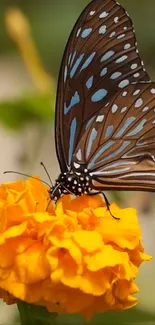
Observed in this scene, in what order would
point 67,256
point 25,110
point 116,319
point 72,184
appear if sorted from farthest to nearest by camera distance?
point 25,110 < point 116,319 < point 72,184 < point 67,256

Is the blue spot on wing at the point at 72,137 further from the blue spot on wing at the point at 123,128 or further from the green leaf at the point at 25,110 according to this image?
the green leaf at the point at 25,110

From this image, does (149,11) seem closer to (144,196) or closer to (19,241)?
(144,196)

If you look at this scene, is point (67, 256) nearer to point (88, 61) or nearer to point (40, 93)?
point (88, 61)

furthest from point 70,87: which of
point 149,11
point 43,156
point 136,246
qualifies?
point 149,11

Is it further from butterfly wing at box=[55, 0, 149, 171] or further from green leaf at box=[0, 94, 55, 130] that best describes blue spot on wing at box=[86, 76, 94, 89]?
green leaf at box=[0, 94, 55, 130]

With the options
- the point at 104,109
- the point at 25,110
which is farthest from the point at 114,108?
the point at 25,110
